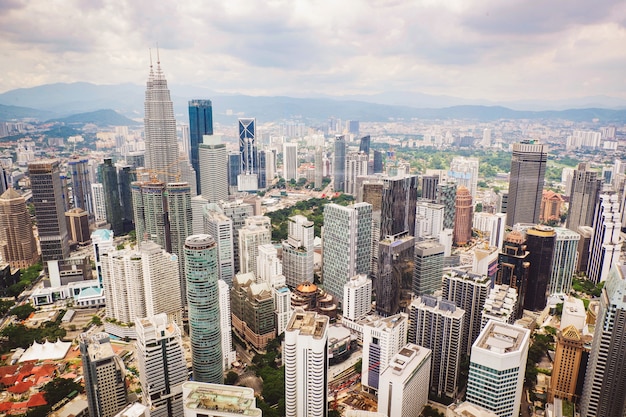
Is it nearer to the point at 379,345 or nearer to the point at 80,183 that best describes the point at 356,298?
the point at 379,345

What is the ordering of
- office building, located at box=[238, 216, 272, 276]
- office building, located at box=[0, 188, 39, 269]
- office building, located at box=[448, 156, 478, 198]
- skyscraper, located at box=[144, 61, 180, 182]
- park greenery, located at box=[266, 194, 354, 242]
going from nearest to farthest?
office building, located at box=[238, 216, 272, 276], office building, located at box=[0, 188, 39, 269], park greenery, located at box=[266, 194, 354, 242], skyscraper, located at box=[144, 61, 180, 182], office building, located at box=[448, 156, 478, 198]

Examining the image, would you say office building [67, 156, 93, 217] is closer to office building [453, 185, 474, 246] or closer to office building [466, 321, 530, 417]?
office building [453, 185, 474, 246]

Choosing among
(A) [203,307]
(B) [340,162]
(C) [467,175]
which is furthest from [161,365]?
(B) [340,162]

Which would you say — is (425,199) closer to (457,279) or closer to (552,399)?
(457,279)

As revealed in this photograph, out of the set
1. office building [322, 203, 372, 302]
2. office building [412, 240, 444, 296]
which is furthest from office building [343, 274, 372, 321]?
office building [412, 240, 444, 296]

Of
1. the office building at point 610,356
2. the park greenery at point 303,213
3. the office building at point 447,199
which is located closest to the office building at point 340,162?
the park greenery at point 303,213

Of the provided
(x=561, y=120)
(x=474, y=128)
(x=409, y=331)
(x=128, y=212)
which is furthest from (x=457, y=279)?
(x=474, y=128)
